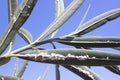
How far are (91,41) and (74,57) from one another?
0.50ft

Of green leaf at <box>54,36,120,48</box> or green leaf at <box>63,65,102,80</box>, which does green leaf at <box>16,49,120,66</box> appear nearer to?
green leaf at <box>54,36,120,48</box>

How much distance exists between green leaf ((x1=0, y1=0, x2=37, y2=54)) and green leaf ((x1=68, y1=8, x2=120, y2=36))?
25 cm

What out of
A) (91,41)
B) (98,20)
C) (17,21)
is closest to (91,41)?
(91,41)

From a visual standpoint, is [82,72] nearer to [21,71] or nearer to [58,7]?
[58,7]

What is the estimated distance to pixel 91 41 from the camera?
1317mm

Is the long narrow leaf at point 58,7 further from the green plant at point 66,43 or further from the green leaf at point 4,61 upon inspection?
the green leaf at point 4,61

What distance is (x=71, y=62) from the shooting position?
1.18m

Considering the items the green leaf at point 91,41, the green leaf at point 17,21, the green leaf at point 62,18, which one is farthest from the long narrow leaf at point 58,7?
the green leaf at point 17,21

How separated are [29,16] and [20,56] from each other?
0.42 feet

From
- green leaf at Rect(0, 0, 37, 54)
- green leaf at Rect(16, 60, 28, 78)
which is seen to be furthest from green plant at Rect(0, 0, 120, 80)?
green leaf at Rect(16, 60, 28, 78)

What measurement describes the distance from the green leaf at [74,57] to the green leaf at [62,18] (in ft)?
0.42

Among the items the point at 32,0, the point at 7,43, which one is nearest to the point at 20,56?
the point at 7,43

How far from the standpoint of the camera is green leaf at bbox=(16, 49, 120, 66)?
3.85ft

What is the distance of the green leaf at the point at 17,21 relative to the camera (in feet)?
3.94
